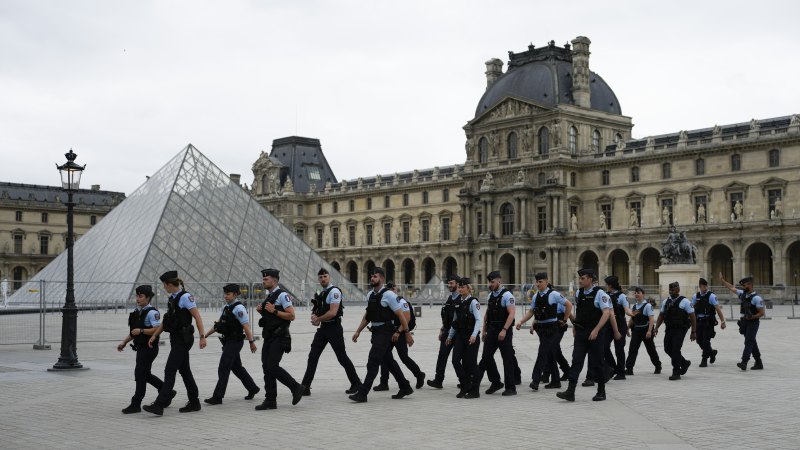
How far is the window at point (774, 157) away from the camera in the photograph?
193ft

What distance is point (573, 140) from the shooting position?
69.9m

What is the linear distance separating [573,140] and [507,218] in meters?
7.20

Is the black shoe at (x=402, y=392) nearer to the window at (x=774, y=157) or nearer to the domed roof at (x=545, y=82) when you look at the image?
the window at (x=774, y=157)

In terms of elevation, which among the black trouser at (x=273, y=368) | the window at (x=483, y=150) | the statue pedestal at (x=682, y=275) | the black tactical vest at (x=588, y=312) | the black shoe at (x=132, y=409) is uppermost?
the window at (x=483, y=150)

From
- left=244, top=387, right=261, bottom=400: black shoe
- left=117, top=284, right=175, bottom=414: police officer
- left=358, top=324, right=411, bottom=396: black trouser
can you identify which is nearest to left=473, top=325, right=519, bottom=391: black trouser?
left=358, top=324, right=411, bottom=396: black trouser

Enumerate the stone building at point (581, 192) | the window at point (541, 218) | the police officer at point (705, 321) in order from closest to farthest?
the police officer at point (705, 321) → the stone building at point (581, 192) → the window at point (541, 218)

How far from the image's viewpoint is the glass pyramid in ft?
135

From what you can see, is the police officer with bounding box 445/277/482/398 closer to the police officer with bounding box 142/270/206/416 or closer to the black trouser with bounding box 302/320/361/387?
the black trouser with bounding box 302/320/361/387

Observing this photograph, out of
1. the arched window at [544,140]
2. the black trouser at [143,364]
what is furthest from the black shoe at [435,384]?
the arched window at [544,140]

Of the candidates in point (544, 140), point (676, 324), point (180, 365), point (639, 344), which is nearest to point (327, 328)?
point (180, 365)

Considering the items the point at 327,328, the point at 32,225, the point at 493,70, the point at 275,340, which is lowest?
the point at 275,340

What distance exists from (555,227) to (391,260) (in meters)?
20.8

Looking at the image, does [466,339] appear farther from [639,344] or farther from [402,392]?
[639,344]

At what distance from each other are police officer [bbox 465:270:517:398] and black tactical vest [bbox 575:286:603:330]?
0.85 metres
